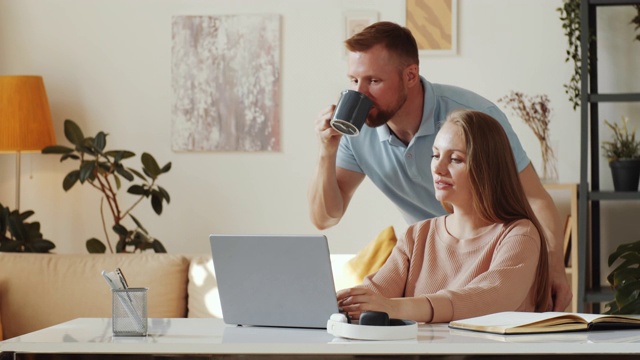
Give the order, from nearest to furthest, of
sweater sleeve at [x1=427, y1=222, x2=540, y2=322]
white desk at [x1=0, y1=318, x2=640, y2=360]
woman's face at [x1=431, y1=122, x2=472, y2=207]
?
white desk at [x1=0, y1=318, x2=640, y2=360] < sweater sleeve at [x1=427, y1=222, x2=540, y2=322] < woman's face at [x1=431, y1=122, x2=472, y2=207]

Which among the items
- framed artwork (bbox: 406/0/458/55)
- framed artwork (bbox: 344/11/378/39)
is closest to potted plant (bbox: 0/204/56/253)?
framed artwork (bbox: 344/11/378/39)

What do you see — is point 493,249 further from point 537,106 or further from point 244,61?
point 244,61

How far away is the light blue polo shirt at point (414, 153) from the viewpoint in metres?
2.66

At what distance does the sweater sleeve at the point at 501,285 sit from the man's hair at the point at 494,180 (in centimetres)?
4

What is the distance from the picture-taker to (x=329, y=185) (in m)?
2.68

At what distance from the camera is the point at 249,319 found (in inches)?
67.0

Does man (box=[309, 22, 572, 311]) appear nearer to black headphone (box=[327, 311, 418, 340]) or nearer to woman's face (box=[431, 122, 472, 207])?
woman's face (box=[431, 122, 472, 207])

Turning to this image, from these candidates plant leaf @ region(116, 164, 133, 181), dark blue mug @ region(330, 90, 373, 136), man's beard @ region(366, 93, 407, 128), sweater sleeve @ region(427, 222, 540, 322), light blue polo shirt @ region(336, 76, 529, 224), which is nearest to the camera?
sweater sleeve @ region(427, 222, 540, 322)

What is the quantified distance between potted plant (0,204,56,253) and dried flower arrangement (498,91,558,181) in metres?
2.18

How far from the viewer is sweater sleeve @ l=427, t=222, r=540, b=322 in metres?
1.77

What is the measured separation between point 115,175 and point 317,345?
10.2 ft

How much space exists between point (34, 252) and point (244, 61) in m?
1.31

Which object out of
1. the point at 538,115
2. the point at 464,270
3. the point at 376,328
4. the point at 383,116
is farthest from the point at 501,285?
the point at 538,115

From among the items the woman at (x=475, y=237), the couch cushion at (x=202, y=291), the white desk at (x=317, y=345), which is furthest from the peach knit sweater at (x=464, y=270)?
the couch cushion at (x=202, y=291)
